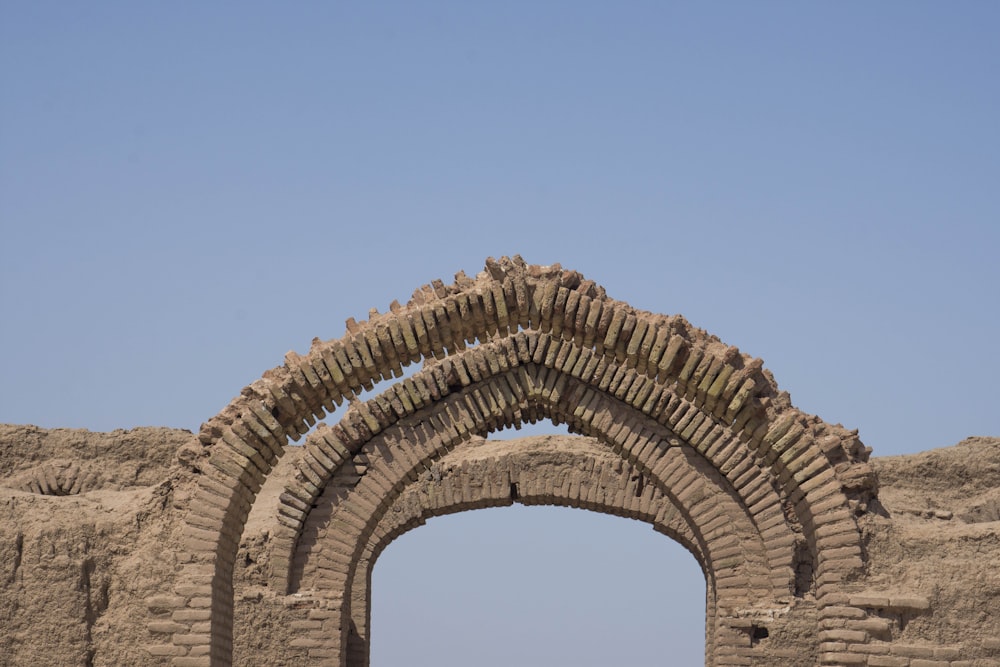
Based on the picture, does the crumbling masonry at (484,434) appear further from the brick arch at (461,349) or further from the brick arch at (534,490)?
the brick arch at (534,490)

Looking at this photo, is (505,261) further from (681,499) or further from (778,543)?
(778,543)

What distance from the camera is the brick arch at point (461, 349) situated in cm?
1043

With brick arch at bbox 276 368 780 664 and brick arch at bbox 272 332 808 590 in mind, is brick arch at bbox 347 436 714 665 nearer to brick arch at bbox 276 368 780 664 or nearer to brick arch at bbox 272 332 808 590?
brick arch at bbox 276 368 780 664

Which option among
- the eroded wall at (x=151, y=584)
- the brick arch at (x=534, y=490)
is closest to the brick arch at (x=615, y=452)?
the eroded wall at (x=151, y=584)

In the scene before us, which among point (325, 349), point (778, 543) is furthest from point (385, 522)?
point (325, 349)

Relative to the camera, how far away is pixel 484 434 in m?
12.6

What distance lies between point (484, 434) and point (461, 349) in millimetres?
1234

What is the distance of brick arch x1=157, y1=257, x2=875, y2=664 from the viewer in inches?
411

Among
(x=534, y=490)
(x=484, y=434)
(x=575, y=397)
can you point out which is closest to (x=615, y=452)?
(x=484, y=434)

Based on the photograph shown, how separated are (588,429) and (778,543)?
2.00m

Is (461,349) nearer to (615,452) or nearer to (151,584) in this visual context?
(615,452)

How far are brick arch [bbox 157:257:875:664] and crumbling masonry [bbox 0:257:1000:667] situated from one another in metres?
0.01

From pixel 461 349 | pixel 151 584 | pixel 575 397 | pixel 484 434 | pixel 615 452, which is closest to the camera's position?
pixel 151 584

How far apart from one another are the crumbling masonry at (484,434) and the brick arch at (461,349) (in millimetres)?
14
